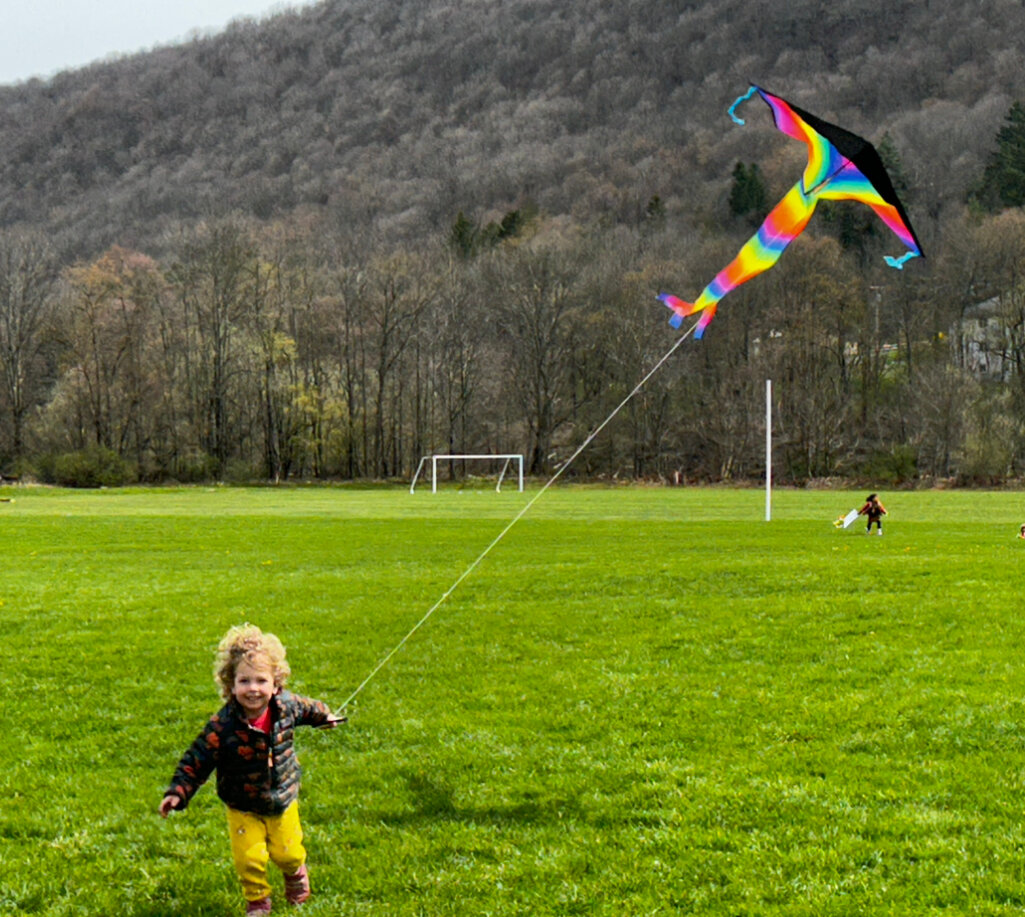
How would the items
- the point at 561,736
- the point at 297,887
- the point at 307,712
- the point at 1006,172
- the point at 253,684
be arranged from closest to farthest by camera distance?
1. the point at 253,684
2. the point at 297,887
3. the point at 307,712
4. the point at 561,736
5. the point at 1006,172

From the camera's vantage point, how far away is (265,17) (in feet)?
541

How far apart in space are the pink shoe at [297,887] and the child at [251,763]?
0.26 ft

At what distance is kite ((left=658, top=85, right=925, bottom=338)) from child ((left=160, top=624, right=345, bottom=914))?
4.40 meters

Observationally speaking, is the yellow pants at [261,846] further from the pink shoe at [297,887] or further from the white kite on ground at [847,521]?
the white kite on ground at [847,521]

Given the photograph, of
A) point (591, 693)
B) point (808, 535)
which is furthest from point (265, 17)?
point (591, 693)

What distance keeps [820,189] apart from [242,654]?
5.44 metres

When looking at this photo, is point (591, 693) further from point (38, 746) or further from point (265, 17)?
point (265, 17)

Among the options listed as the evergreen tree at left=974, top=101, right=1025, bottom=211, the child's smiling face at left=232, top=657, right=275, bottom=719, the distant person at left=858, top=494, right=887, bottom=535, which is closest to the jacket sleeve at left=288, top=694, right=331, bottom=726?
the child's smiling face at left=232, top=657, right=275, bottom=719

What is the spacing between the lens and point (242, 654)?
17.9 ft

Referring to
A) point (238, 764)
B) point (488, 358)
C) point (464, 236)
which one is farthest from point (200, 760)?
point (464, 236)

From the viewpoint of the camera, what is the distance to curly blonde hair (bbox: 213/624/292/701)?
5441 mm

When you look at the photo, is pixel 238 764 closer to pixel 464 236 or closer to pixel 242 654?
pixel 242 654

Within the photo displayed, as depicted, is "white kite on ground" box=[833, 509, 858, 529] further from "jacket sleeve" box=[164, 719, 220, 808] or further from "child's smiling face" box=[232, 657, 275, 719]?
"jacket sleeve" box=[164, 719, 220, 808]

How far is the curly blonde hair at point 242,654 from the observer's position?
214 inches
